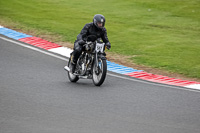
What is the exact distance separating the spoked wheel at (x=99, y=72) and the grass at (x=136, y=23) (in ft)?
10.2

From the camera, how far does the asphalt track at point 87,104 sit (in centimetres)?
739

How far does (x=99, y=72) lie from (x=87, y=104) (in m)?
1.77

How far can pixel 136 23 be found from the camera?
68.2ft

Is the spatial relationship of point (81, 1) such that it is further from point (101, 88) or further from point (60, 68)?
point (101, 88)

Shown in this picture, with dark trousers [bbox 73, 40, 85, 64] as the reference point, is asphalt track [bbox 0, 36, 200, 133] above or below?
below

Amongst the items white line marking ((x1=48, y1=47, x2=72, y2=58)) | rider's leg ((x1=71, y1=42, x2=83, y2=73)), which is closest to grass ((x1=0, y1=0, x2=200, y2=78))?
white line marking ((x1=48, y1=47, x2=72, y2=58))

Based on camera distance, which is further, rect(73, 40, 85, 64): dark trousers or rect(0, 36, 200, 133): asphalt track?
rect(73, 40, 85, 64): dark trousers

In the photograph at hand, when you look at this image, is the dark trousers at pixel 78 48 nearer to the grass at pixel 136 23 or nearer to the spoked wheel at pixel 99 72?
the spoked wheel at pixel 99 72

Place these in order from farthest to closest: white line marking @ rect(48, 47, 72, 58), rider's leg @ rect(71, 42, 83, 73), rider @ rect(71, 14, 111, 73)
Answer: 1. white line marking @ rect(48, 47, 72, 58)
2. rider's leg @ rect(71, 42, 83, 73)
3. rider @ rect(71, 14, 111, 73)

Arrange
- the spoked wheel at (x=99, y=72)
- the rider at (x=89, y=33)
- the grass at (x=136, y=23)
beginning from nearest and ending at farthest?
1. the spoked wheel at (x=99, y=72)
2. the rider at (x=89, y=33)
3. the grass at (x=136, y=23)

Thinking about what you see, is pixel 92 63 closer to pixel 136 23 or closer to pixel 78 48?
pixel 78 48

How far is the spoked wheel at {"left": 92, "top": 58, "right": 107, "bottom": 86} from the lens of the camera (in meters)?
10.4

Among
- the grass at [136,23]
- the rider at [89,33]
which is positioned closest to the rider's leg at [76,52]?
the rider at [89,33]

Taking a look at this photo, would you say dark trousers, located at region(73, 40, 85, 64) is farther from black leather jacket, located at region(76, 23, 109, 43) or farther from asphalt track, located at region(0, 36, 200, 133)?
asphalt track, located at region(0, 36, 200, 133)
